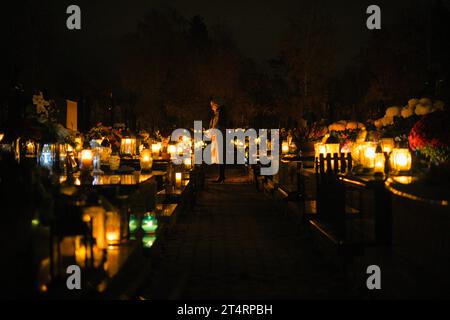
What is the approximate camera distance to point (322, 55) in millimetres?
35812

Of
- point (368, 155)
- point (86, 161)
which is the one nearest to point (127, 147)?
point (86, 161)

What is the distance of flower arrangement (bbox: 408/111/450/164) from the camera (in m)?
6.52

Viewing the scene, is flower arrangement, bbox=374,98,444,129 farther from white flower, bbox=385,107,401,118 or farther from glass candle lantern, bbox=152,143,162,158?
glass candle lantern, bbox=152,143,162,158

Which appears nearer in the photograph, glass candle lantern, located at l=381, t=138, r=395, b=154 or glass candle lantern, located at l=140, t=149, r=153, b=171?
glass candle lantern, located at l=381, t=138, r=395, b=154

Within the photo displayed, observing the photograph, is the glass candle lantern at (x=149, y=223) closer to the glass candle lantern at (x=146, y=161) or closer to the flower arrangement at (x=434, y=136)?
the glass candle lantern at (x=146, y=161)

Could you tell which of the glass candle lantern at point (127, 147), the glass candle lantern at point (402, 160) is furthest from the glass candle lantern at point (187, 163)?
the glass candle lantern at point (402, 160)

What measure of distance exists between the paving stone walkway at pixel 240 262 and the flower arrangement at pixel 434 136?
5.49ft

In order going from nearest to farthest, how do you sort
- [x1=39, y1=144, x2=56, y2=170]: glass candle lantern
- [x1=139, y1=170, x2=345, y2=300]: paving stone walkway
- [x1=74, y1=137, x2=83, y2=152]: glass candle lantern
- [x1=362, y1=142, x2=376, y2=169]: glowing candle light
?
[x1=139, y1=170, x2=345, y2=300]: paving stone walkway
[x1=39, y1=144, x2=56, y2=170]: glass candle lantern
[x1=362, y1=142, x2=376, y2=169]: glowing candle light
[x1=74, y1=137, x2=83, y2=152]: glass candle lantern

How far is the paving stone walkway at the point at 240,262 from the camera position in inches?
230

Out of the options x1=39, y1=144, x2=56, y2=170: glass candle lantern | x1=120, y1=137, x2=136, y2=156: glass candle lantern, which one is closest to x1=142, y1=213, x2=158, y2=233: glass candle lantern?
x1=39, y1=144, x2=56, y2=170: glass candle lantern

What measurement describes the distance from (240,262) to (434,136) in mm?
2671

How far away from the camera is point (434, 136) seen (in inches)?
259

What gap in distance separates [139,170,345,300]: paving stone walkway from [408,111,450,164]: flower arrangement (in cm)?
167
